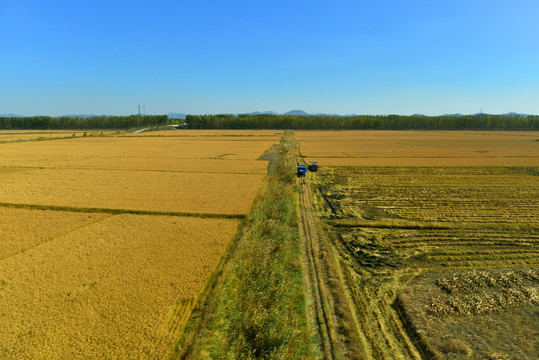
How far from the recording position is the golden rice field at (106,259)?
7.95m

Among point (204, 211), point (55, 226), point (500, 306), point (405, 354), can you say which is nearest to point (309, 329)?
point (405, 354)

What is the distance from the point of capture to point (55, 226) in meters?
16.1

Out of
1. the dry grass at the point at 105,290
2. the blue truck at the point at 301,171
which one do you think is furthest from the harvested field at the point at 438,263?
the dry grass at the point at 105,290

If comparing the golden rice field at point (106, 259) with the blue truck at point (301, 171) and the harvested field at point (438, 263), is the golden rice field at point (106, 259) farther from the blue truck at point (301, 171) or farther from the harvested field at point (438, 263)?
the harvested field at point (438, 263)

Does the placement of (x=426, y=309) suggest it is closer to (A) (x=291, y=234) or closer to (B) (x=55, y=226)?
(A) (x=291, y=234)

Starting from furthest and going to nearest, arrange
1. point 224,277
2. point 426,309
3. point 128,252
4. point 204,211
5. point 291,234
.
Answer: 1. point 204,211
2. point 291,234
3. point 128,252
4. point 224,277
5. point 426,309

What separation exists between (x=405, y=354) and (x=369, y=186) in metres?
20.3

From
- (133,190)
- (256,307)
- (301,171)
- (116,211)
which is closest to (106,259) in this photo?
(256,307)

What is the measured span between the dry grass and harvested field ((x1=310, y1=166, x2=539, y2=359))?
5.84m

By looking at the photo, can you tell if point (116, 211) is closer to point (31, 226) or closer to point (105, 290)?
point (31, 226)

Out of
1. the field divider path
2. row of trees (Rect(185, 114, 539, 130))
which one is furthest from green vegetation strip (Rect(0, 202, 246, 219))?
row of trees (Rect(185, 114, 539, 130))

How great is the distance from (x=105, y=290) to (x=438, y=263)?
507 inches

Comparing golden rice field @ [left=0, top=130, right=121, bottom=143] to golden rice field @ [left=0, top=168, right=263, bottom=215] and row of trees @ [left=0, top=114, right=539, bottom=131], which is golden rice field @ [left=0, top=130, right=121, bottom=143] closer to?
row of trees @ [left=0, top=114, right=539, bottom=131]

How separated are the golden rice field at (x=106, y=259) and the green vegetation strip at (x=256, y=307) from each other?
70 cm
